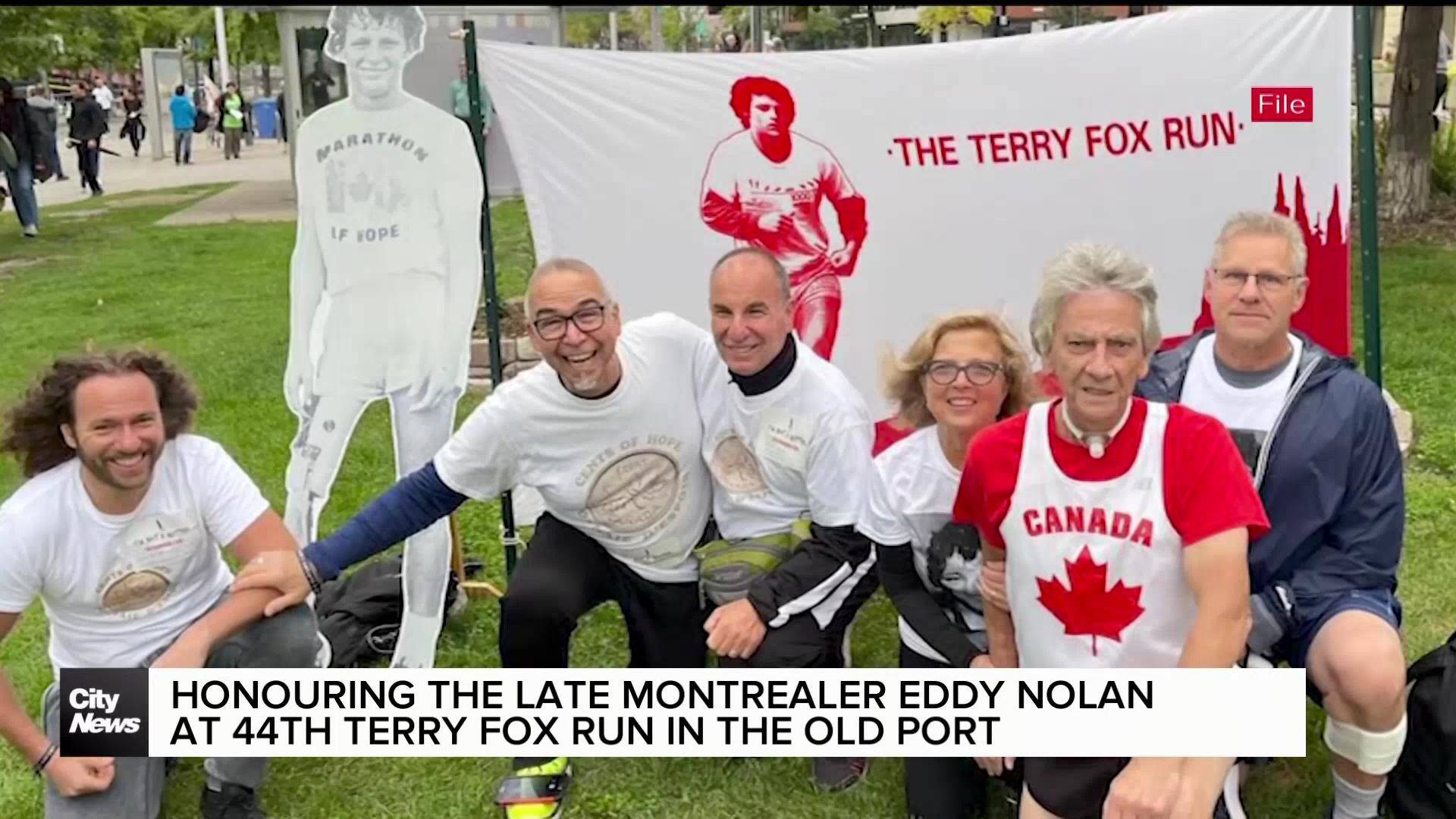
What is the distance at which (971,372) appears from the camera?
9.01ft

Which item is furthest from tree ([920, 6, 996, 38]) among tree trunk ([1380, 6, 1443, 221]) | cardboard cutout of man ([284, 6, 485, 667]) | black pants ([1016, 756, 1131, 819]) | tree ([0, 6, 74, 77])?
black pants ([1016, 756, 1131, 819])

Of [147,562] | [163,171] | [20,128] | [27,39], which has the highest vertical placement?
[27,39]

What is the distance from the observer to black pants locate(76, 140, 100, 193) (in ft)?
53.5

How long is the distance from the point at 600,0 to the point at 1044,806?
1.70 metres

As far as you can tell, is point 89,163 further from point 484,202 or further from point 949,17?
point 484,202

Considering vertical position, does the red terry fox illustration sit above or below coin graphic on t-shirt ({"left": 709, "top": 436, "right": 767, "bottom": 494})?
above

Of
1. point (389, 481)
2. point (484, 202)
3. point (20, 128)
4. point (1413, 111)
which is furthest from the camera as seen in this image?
point (20, 128)

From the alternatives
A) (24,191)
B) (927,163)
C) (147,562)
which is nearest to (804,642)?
(147,562)

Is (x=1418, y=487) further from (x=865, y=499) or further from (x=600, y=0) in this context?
(x=600, y=0)

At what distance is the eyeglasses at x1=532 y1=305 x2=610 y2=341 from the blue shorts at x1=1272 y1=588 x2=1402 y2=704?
1.56m

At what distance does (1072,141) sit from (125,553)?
2866 mm

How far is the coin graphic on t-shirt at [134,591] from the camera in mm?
2859

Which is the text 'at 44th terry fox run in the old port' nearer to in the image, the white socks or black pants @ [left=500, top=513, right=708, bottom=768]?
black pants @ [left=500, top=513, right=708, bottom=768]

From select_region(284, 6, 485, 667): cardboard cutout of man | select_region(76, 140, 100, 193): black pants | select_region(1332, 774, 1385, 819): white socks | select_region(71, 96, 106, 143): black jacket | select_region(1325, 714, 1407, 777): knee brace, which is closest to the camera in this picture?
select_region(1325, 714, 1407, 777): knee brace
